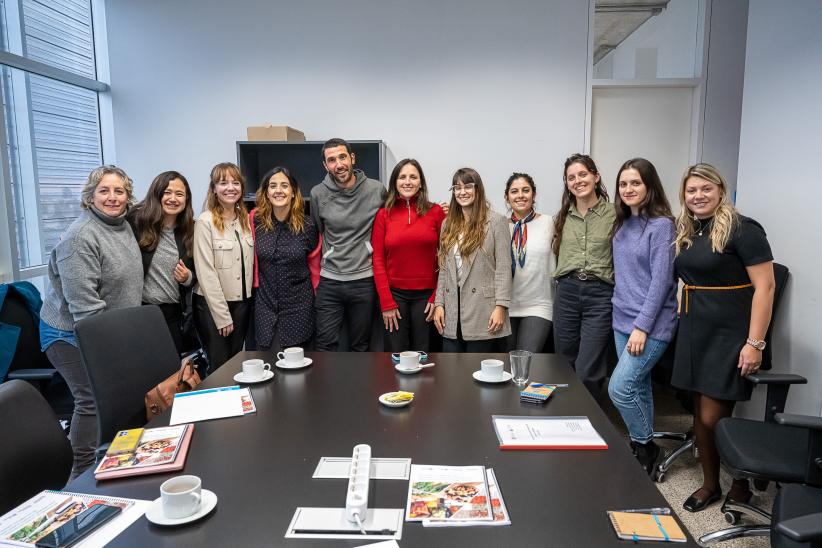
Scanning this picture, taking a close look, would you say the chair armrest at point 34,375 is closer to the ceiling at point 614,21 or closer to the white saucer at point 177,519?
the white saucer at point 177,519

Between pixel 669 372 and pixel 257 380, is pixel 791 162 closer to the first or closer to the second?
pixel 669 372

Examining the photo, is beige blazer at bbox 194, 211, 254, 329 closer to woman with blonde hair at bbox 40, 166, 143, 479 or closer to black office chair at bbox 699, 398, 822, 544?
woman with blonde hair at bbox 40, 166, 143, 479

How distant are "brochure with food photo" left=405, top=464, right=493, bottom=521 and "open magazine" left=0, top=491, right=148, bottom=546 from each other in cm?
54

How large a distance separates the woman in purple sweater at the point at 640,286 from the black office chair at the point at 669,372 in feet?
0.42

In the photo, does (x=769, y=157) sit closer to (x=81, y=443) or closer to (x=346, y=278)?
(x=346, y=278)

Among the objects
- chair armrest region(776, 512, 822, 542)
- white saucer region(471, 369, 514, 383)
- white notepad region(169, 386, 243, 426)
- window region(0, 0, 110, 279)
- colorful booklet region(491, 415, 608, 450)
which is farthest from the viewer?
window region(0, 0, 110, 279)

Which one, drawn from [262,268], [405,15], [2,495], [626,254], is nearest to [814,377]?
[626,254]

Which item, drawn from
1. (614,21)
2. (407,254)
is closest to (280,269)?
(407,254)

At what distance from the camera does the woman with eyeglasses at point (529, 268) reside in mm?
2859

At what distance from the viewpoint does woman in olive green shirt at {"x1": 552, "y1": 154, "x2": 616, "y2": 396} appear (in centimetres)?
266

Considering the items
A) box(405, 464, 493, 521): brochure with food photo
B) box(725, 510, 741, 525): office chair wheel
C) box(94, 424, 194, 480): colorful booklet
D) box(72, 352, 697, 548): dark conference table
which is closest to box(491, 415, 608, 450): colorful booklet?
box(72, 352, 697, 548): dark conference table

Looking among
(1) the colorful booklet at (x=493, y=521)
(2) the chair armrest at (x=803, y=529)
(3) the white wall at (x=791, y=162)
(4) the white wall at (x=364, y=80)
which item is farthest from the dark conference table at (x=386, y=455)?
(4) the white wall at (x=364, y=80)

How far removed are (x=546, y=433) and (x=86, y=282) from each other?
6.42ft

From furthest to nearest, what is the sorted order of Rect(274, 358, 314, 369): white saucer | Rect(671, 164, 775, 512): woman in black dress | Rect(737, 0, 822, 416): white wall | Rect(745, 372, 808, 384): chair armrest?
Rect(737, 0, 822, 416): white wall → Rect(671, 164, 775, 512): woman in black dress → Rect(745, 372, 808, 384): chair armrest → Rect(274, 358, 314, 369): white saucer
